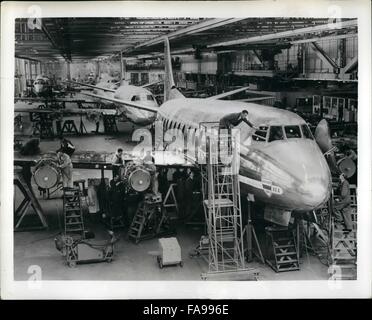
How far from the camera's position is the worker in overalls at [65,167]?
8.48 metres

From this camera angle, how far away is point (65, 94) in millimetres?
8852

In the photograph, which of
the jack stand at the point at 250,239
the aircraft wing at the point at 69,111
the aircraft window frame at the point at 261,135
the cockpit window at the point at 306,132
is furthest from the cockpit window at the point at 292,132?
the aircraft wing at the point at 69,111

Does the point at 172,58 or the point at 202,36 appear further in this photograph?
the point at 172,58

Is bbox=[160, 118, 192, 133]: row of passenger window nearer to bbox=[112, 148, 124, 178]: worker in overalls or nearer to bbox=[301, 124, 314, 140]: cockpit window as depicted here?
bbox=[112, 148, 124, 178]: worker in overalls

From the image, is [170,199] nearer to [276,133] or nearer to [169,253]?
[169,253]

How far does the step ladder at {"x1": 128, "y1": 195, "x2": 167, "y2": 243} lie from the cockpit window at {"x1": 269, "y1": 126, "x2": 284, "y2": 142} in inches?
102

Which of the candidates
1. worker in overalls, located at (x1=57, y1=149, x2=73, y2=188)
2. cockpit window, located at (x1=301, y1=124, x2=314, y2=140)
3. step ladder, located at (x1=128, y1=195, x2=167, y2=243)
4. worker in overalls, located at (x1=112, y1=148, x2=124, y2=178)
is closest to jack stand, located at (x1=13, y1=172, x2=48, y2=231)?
worker in overalls, located at (x1=57, y1=149, x2=73, y2=188)

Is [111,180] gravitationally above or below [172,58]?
below

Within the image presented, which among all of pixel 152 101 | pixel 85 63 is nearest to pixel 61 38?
pixel 85 63

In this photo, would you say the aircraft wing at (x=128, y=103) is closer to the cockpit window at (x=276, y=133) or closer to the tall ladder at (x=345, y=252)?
the cockpit window at (x=276, y=133)

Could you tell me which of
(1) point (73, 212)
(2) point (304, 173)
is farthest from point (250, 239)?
(1) point (73, 212)

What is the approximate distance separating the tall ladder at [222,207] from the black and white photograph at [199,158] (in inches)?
1.1

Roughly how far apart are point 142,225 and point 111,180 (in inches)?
47.4

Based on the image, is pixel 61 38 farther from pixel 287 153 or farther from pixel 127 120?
pixel 287 153
